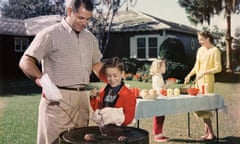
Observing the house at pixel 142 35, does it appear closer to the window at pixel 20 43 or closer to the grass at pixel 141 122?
the grass at pixel 141 122

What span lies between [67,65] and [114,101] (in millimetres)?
210

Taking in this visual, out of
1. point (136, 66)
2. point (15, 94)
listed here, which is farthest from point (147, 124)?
point (15, 94)

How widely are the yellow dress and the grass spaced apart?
0.08 meters

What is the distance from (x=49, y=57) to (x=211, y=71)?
127 centimetres

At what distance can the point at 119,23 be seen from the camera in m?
2.41

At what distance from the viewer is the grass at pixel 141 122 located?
2.35m

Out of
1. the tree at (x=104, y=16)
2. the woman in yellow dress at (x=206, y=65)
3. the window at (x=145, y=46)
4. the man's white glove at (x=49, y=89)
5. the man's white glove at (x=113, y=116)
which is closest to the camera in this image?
the man's white glove at (x=49, y=89)

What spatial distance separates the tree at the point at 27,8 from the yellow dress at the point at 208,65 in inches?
36.2

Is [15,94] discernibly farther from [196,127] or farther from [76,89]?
[76,89]

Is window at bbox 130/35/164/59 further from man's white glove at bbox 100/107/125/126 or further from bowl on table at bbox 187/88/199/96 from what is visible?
man's white glove at bbox 100/107/125/126

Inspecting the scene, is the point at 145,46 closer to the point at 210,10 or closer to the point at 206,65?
the point at 206,65

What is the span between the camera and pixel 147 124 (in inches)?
107

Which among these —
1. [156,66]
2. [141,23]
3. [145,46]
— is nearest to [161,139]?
[156,66]

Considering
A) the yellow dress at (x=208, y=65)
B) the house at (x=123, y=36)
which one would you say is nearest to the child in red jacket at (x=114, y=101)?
the house at (x=123, y=36)
